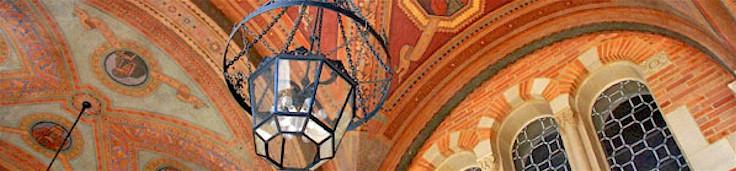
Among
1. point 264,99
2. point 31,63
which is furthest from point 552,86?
point 31,63

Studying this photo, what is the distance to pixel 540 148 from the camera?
19.5ft

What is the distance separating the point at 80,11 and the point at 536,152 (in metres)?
4.44

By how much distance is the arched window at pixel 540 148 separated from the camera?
5734mm

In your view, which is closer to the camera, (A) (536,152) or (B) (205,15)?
(A) (536,152)

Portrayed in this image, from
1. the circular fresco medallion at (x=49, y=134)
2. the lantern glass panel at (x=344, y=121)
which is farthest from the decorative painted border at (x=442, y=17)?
the circular fresco medallion at (x=49, y=134)

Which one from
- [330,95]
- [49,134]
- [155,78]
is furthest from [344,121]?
[49,134]

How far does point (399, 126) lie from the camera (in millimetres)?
6773

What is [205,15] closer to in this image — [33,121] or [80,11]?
[80,11]

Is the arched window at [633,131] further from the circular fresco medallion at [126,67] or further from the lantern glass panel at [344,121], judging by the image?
the circular fresco medallion at [126,67]

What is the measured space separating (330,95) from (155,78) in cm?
454

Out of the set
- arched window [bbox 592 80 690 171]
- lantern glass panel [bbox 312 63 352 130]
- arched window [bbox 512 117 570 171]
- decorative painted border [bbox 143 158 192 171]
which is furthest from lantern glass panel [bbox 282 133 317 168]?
decorative painted border [bbox 143 158 192 171]

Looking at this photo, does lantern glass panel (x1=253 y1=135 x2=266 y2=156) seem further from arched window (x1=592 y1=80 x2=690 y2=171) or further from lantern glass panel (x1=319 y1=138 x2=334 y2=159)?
arched window (x1=592 y1=80 x2=690 y2=171)

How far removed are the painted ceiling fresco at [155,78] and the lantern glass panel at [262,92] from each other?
2926 millimetres

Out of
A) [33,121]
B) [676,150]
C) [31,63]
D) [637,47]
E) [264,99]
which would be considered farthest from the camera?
[33,121]
